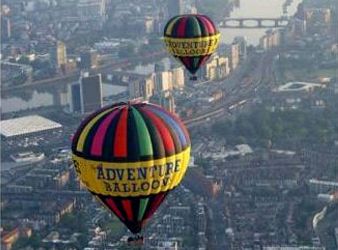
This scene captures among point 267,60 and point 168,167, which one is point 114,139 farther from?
point 267,60

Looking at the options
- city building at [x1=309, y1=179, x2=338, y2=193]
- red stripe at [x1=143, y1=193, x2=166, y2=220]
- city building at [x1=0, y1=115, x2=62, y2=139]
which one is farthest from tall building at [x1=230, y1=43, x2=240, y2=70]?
red stripe at [x1=143, y1=193, x2=166, y2=220]

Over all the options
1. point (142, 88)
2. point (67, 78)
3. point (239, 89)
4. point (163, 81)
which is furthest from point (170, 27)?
point (67, 78)

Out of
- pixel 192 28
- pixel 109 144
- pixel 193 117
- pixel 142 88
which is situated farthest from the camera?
pixel 142 88

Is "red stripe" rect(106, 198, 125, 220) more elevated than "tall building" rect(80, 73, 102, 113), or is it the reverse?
"red stripe" rect(106, 198, 125, 220)

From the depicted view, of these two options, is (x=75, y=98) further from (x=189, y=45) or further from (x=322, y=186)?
(x=189, y=45)

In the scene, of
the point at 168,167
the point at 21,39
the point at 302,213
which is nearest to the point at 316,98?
the point at 302,213

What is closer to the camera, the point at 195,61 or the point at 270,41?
the point at 195,61

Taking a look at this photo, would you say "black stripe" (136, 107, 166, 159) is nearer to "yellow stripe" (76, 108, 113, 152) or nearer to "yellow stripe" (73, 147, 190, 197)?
"yellow stripe" (73, 147, 190, 197)

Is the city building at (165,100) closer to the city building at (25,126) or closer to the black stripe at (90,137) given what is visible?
the city building at (25,126)
